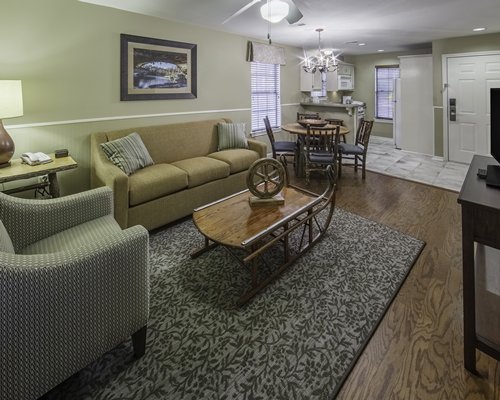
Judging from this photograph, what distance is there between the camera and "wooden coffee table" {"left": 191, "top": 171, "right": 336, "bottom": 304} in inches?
81.5

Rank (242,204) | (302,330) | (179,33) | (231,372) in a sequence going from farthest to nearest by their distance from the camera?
(179,33)
(242,204)
(302,330)
(231,372)

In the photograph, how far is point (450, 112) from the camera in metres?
5.74

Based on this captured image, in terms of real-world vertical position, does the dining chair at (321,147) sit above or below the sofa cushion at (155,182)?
above

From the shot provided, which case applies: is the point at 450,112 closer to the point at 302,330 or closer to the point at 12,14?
the point at 302,330

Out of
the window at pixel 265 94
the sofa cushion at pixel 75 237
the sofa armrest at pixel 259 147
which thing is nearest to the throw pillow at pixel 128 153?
the sofa cushion at pixel 75 237

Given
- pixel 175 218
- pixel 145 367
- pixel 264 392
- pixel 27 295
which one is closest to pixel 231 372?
pixel 264 392

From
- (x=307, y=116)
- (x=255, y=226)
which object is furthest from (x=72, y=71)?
(x=307, y=116)

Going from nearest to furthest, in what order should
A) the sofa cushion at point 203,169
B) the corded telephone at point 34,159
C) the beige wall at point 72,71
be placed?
the corded telephone at point 34,159
the beige wall at point 72,71
the sofa cushion at point 203,169

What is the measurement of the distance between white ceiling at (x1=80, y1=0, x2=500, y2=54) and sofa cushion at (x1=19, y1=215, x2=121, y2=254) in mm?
2467

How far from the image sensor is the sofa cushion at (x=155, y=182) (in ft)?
9.55

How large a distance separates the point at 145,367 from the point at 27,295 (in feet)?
2.37

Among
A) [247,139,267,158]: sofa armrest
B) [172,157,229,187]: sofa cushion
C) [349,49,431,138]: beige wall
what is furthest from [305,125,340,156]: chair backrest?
[349,49,431,138]: beige wall

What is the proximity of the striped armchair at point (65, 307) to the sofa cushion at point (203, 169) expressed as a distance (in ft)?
5.76

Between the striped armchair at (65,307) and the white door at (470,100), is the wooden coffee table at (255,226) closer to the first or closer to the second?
the striped armchair at (65,307)
